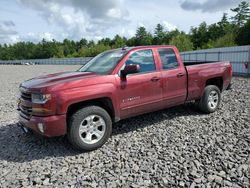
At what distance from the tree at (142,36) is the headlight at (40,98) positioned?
8353 centimetres

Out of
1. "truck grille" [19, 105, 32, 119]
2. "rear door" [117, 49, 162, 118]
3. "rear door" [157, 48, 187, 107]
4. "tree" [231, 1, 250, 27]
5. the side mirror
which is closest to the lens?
"truck grille" [19, 105, 32, 119]

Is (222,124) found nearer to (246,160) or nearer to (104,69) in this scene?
(246,160)

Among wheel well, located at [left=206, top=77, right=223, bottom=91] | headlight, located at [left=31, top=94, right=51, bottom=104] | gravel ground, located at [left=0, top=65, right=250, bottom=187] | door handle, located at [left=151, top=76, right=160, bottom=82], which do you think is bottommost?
gravel ground, located at [left=0, top=65, right=250, bottom=187]

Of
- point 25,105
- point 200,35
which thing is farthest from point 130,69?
point 200,35

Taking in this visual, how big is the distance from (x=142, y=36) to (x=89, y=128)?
87.3 m

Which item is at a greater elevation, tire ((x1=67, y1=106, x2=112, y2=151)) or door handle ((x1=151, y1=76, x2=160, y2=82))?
door handle ((x1=151, y1=76, x2=160, y2=82))

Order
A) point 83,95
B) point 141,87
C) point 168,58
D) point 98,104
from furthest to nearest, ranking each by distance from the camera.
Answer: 1. point 168,58
2. point 141,87
3. point 98,104
4. point 83,95

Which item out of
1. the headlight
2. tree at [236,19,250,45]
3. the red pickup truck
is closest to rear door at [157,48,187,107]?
the red pickup truck

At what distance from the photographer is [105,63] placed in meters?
5.37

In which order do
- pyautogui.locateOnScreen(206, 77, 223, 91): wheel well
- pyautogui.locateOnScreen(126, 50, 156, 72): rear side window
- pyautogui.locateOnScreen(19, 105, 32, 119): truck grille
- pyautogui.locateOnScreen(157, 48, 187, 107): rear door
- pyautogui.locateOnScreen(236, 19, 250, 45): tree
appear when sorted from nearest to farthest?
pyautogui.locateOnScreen(19, 105, 32, 119): truck grille → pyautogui.locateOnScreen(126, 50, 156, 72): rear side window → pyautogui.locateOnScreen(157, 48, 187, 107): rear door → pyautogui.locateOnScreen(206, 77, 223, 91): wheel well → pyautogui.locateOnScreen(236, 19, 250, 45): tree

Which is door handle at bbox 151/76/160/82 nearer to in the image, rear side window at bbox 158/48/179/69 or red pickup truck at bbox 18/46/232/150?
red pickup truck at bbox 18/46/232/150

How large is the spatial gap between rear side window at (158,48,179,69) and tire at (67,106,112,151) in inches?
73.8

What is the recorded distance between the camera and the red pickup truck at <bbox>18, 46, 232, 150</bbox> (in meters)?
4.21

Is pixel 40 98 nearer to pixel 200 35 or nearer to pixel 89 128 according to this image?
pixel 89 128
